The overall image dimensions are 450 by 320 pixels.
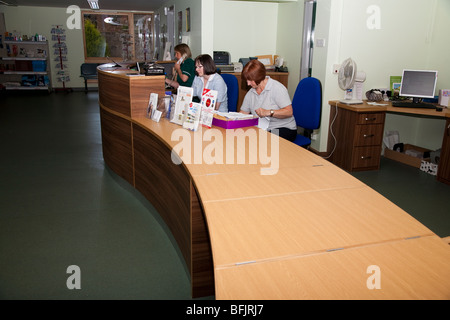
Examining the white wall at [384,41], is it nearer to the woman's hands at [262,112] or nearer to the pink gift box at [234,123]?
the woman's hands at [262,112]

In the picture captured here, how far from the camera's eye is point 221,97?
4.56 meters

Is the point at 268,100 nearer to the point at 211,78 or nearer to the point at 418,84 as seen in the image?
the point at 211,78

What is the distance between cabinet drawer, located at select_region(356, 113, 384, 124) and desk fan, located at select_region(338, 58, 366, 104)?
0.27 m

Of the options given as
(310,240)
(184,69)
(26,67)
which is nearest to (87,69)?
(26,67)

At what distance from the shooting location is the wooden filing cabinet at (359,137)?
4680 mm

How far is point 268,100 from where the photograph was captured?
3.76m

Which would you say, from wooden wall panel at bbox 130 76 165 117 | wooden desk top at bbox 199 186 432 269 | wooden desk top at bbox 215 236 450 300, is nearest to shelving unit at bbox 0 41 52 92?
wooden wall panel at bbox 130 76 165 117

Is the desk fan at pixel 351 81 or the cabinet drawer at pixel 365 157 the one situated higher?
the desk fan at pixel 351 81

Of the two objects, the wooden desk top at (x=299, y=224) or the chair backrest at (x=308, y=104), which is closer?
the wooden desk top at (x=299, y=224)

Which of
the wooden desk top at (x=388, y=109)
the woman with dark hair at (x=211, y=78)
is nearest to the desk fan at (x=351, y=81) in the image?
the wooden desk top at (x=388, y=109)

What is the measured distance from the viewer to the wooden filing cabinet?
4.68 metres

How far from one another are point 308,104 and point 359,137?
1196mm

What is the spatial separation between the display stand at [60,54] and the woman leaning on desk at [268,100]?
427 inches
